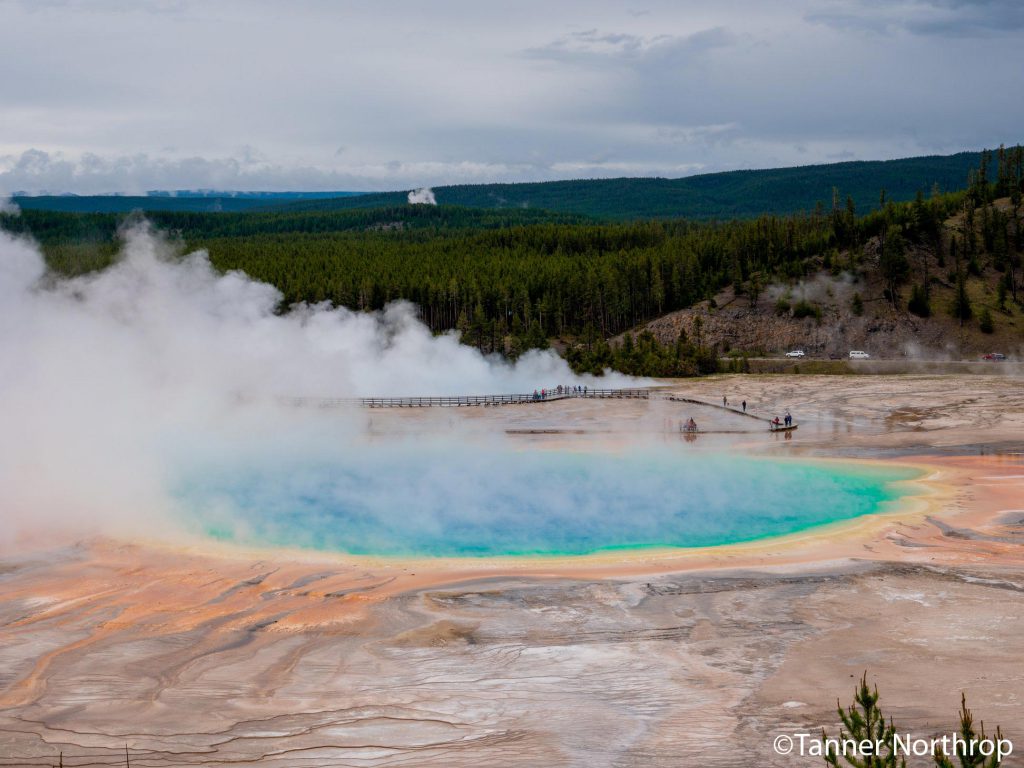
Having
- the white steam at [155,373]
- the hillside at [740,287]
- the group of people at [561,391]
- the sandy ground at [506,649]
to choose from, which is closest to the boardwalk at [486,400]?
the group of people at [561,391]

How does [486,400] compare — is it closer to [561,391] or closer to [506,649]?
[561,391]

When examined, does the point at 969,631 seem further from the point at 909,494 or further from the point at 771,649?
the point at 909,494

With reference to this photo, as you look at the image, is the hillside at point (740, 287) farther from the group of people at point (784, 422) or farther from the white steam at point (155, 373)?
the group of people at point (784, 422)

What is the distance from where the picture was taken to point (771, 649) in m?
17.7

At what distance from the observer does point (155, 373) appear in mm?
44875

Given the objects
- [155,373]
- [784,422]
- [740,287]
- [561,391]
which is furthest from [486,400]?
[740,287]

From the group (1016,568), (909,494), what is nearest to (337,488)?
(909,494)

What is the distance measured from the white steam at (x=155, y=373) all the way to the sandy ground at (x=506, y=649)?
6.49m

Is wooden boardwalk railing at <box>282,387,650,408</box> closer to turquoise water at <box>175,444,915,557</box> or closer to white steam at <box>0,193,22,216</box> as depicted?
turquoise water at <box>175,444,915,557</box>

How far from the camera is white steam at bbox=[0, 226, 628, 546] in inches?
1220

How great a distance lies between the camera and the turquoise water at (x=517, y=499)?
27.0 m

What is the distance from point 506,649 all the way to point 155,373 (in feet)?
103

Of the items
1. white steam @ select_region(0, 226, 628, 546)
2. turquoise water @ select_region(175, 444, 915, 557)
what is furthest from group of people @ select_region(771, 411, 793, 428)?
white steam @ select_region(0, 226, 628, 546)

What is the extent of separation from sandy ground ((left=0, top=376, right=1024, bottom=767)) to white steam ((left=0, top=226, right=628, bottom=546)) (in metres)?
6.49
